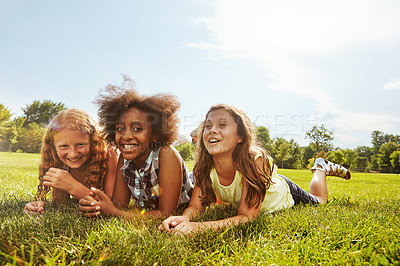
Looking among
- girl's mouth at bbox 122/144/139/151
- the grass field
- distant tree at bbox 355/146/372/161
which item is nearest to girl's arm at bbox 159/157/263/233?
the grass field

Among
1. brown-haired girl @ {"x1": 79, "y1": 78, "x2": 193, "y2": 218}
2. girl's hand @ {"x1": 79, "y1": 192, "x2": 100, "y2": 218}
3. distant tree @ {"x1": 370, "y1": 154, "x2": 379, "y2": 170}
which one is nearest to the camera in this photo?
girl's hand @ {"x1": 79, "y1": 192, "x2": 100, "y2": 218}

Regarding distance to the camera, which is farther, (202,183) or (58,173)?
(202,183)

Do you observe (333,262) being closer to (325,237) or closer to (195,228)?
(325,237)

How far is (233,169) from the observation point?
409cm

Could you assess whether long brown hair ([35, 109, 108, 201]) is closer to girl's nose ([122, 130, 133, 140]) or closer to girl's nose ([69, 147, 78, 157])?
girl's nose ([69, 147, 78, 157])

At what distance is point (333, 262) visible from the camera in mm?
2408

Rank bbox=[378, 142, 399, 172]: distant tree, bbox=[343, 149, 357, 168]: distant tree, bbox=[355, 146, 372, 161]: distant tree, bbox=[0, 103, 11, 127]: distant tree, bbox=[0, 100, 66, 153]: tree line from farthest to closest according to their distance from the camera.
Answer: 1. bbox=[355, 146, 372, 161]: distant tree
2. bbox=[343, 149, 357, 168]: distant tree
3. bbox=[378, 142, 399, 172]: distant tree
4. bbox=[0, 103, 11, 127]: distant tree
5. bbox=[0, 100, 66, 153]: tree line

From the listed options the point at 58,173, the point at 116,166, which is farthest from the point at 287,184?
the point at 58,173

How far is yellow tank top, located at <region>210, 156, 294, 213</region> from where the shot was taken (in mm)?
4098

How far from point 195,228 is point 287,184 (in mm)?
2428

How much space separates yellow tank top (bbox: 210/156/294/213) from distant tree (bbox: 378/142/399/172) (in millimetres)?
56214

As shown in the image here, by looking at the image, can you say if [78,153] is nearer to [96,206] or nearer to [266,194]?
[96,206]

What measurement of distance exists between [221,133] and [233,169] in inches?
Answer: 23.9

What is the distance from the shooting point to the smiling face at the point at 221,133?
385 cm
